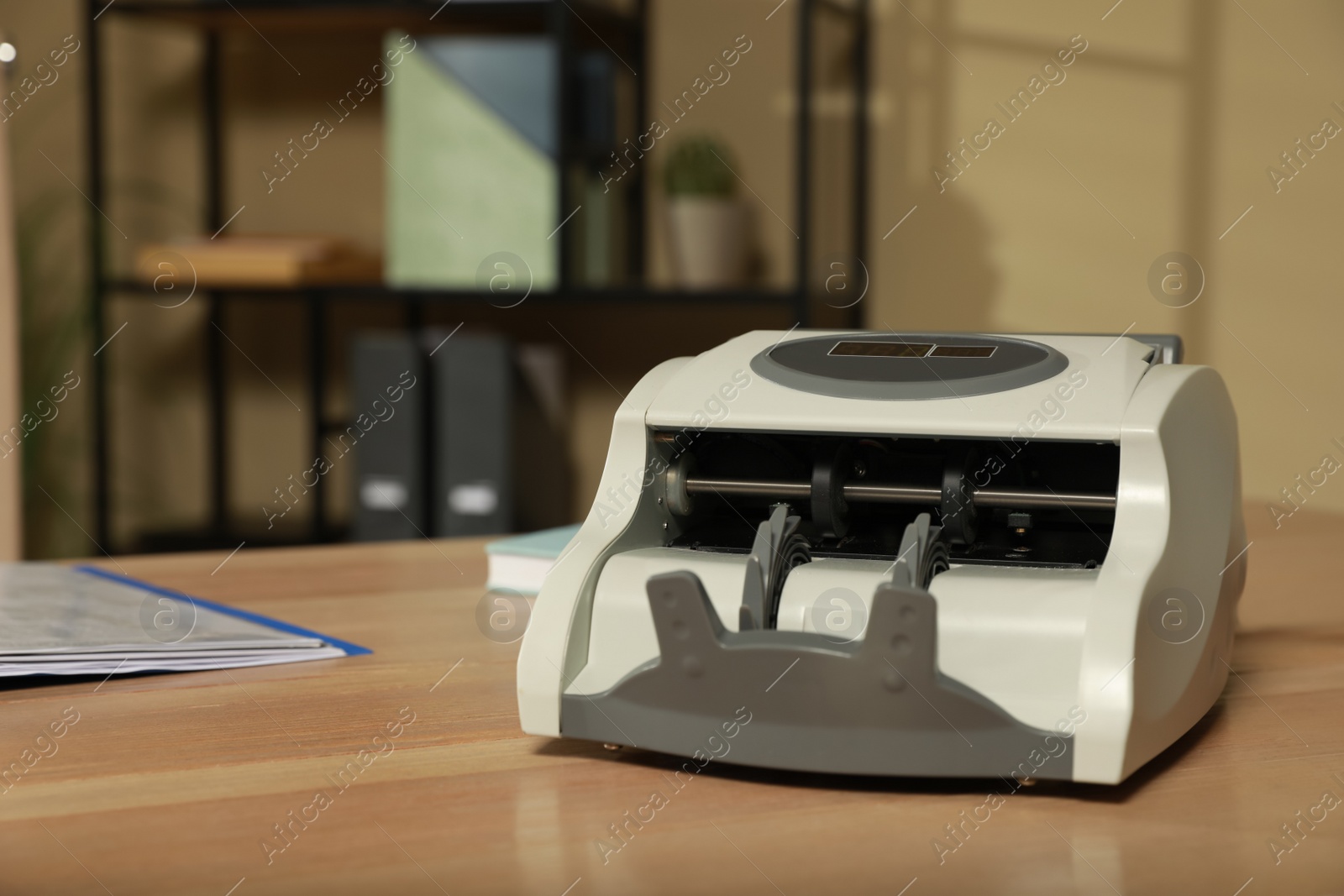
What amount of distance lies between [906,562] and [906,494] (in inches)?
3.8

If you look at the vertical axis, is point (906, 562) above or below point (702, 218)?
below

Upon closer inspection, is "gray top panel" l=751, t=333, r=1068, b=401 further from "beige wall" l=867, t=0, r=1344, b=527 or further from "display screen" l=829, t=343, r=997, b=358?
"beige wall" l=867, t=0, r=1344, b=527

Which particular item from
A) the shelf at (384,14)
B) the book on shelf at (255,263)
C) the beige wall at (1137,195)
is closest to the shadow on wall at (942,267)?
the beige wall at (1137,195)

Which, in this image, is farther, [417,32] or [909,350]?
[417,32]

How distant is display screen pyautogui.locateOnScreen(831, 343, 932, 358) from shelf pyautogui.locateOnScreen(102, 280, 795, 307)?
58.7 inches

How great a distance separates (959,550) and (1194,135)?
71.9 inches

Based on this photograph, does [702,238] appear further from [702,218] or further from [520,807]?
[520,807]

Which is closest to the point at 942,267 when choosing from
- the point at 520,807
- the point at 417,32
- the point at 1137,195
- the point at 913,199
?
the point at 913,199

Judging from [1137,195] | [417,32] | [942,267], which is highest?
[417,32]

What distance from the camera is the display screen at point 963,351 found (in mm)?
793

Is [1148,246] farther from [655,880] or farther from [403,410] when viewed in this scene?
[655,880]

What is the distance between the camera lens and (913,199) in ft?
8.46

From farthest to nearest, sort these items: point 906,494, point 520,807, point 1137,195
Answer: point 1137,195 < point 906,494 < point 520,807

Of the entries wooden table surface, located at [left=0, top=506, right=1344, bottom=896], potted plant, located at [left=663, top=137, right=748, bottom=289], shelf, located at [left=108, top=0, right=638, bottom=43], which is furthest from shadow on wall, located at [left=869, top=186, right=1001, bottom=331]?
wooden table surface, located at [left=0, top=506, right=1344, bottom=896]
